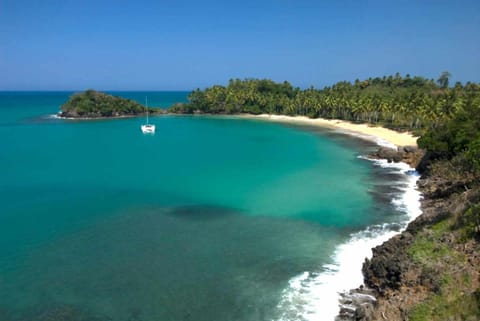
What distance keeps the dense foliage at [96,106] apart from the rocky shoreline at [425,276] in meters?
128

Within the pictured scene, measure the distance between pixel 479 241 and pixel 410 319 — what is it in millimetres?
7349

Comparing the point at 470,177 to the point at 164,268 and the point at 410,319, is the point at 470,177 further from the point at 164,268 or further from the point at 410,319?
the point at 164,268

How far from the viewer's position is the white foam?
20.0m

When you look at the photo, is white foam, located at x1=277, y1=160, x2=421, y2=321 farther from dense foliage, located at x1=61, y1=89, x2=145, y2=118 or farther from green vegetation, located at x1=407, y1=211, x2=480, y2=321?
dense foliage, located at x1=61, y1=89, x2=145, y2=118

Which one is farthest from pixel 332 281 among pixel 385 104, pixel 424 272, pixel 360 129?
pixel 385 104

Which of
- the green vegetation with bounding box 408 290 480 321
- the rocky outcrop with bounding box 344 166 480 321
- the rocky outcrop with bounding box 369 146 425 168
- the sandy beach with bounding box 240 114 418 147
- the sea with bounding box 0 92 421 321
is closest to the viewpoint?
the green vegetation with bounding box 408 290 480 321

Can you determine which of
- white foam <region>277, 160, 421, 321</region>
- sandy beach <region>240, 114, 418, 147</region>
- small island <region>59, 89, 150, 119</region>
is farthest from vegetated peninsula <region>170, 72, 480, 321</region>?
small island <region>59, 89, 150, 119</region>

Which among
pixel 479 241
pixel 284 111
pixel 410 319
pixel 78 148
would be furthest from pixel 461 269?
pixel 284 111

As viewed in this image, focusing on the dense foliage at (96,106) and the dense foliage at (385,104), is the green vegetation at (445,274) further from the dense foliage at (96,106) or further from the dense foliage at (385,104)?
the dense foliage at (96,106)

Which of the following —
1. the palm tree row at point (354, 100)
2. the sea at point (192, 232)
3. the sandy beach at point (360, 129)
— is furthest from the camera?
the palm tree row at point (354, 100)

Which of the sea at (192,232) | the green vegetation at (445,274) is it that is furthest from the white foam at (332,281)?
the green vegetation at (445,274)

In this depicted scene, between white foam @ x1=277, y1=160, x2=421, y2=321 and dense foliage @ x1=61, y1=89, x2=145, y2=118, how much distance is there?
410ft

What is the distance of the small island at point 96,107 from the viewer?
13425cm

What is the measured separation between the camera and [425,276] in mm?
19438
